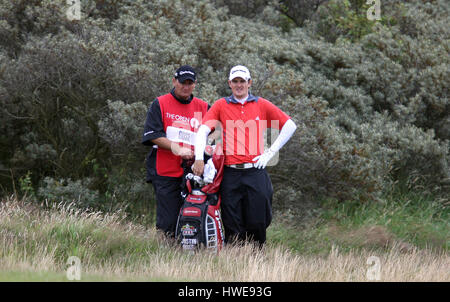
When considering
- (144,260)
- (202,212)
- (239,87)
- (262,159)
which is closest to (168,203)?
(202,212)

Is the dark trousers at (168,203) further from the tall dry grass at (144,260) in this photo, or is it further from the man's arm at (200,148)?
the man's arm at (200,148)

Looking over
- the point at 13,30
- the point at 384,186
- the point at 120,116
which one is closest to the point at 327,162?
the point at 384,186

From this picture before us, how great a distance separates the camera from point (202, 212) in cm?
677

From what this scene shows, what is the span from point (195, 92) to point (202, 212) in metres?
4.12

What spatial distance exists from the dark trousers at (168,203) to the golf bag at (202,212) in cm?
29

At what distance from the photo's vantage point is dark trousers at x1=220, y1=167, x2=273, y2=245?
22.5 feet

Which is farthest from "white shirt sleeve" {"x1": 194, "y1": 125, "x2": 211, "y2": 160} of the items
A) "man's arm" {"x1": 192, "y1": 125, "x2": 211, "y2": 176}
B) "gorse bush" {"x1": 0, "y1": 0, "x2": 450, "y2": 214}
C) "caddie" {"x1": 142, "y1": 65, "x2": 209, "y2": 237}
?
"gorse bush" {"x1": 0, "y1": 0, "x2": 450, "y2": 214}

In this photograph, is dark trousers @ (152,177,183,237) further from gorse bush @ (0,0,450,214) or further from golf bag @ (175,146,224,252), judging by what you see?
gorse bush @ (0,0,450,214)

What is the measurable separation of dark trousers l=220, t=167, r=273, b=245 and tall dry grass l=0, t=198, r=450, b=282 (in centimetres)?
23

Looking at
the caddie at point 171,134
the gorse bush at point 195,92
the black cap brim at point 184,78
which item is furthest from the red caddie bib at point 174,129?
the gorse bush at point 195,92

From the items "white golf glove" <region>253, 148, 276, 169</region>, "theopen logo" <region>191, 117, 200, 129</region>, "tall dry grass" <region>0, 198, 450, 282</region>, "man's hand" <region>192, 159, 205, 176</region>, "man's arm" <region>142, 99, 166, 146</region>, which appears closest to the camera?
"tall dry grass" <region>0, 198, 450, 282</region>

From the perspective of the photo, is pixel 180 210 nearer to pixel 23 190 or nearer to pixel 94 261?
pixel 94 261

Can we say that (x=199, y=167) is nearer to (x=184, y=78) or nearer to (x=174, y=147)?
(x=174, y=147)

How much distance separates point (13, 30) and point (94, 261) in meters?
6.74
